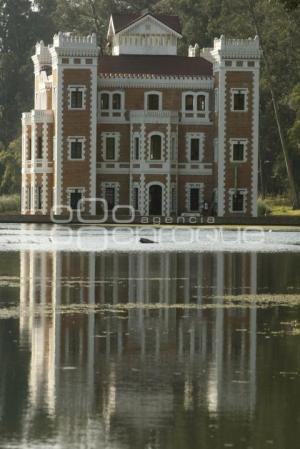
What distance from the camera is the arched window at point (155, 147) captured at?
331ft

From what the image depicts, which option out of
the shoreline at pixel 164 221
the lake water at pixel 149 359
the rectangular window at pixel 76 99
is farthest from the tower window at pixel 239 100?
the lake water at pixel 149 359

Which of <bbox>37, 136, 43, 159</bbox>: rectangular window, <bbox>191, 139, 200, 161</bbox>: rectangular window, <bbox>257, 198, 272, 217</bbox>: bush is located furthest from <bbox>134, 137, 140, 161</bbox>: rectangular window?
<bbox>257, 198, 272, 217</bbox>: bush

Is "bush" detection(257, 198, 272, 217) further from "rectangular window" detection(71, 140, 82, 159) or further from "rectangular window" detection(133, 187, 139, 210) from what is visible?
"rectangular window" detection(71, 140, 82, 159)

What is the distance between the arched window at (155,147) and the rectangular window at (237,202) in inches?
241

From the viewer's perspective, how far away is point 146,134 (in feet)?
330

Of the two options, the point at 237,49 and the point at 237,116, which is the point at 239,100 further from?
the point at 237,49

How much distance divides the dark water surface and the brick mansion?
65062 millimetres

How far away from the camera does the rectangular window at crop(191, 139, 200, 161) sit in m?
103

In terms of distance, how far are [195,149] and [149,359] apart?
84.6 metres

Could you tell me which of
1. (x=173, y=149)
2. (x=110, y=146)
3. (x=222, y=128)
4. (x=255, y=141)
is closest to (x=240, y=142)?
(x=255, y=141)

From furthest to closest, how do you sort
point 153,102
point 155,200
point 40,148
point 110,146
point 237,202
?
point 153,102 < point 40,148 < point 110,146 < point 155,200 < point 237,202

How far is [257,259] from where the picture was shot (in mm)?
43906

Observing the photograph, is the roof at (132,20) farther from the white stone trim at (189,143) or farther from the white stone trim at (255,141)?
the white stone trim at (255,141)

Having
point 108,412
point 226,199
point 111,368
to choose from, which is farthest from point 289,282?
point 226,199
